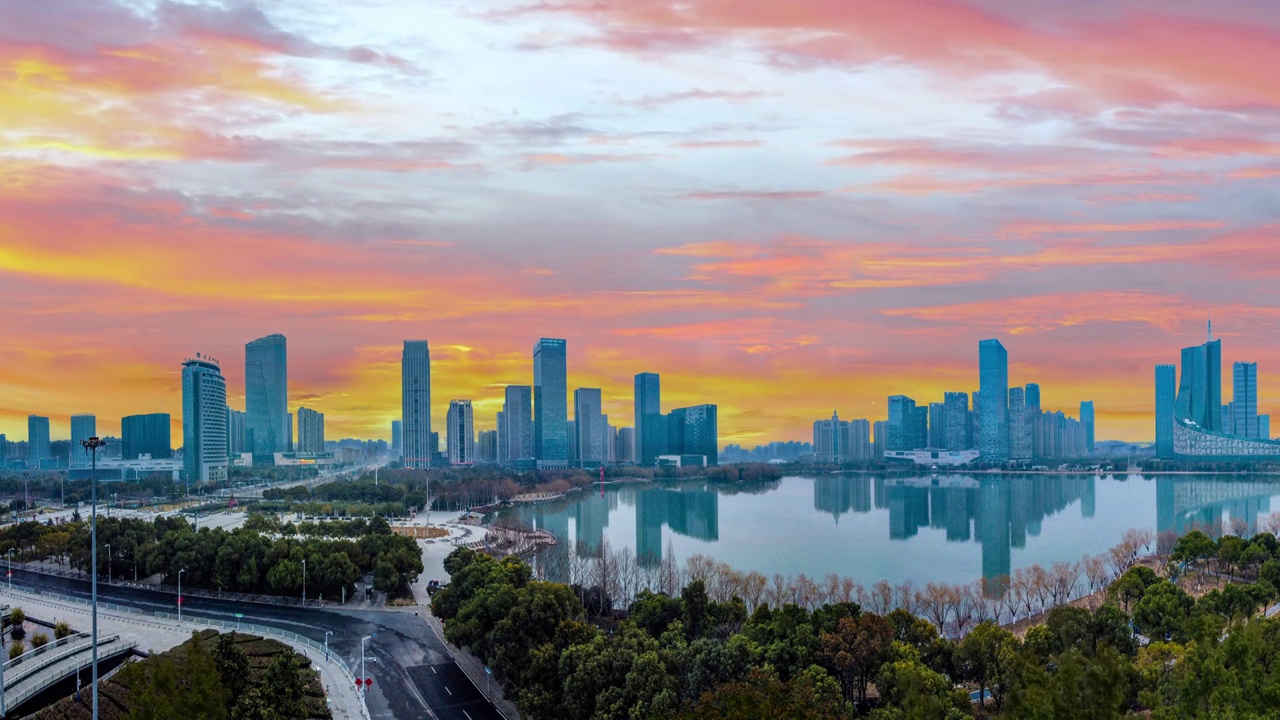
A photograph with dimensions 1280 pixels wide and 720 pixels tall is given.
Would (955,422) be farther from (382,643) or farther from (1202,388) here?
(382,643)

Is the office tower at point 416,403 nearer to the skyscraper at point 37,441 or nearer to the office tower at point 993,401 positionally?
the skyscraper at point 37,441

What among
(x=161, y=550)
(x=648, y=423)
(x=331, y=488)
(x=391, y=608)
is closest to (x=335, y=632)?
(x=391, y=608)

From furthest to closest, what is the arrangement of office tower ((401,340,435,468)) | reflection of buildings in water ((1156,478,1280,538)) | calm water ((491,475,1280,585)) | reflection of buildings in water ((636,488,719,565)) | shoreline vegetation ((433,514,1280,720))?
office tower ((401,340,435,468)) → reflection of buildings in water ((1156,478,1280,538)) → reflection of buildings in water ((636,488,719,565)) → calm water ((491,475,1280,585)) → shoreline vegetation ((433,514,1280,720))

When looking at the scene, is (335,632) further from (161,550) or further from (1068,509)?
(1068,509)

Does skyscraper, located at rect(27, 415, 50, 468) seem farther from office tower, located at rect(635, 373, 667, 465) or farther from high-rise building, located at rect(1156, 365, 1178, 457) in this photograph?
high-rise building, located at rect(1156, 365, 1178, 457)

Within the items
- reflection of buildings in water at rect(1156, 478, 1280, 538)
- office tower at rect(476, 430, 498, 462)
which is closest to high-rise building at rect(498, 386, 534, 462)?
office tower at rect(476, 430, 498, 462)

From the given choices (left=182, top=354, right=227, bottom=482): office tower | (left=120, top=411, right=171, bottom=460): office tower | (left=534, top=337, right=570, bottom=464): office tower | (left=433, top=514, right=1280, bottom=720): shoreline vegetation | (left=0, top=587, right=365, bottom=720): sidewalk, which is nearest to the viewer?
(left=433, top=514, right=1280, bottom=720): shoreline vegetation

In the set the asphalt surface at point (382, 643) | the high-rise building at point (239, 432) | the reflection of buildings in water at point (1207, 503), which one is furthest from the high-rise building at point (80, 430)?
the reflection of buildings in water at point (1207, 503)
